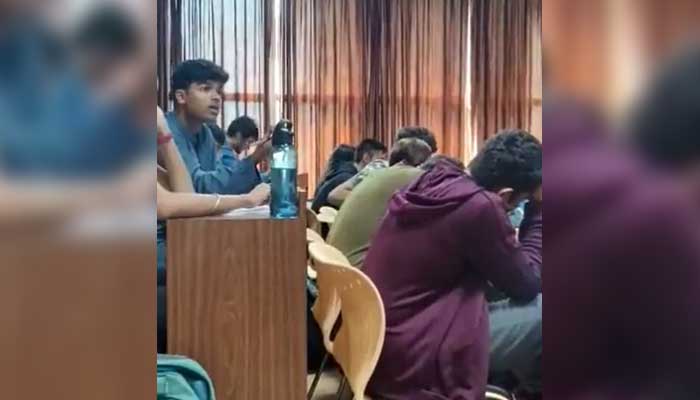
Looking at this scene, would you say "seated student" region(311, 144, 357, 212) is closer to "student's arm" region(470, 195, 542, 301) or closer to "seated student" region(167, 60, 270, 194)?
"seated student" region(167, 60, 270, 194)

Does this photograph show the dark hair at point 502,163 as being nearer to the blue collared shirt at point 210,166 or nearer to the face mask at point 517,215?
the face mask at point 517,215

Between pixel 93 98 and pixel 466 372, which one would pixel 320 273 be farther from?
pixel 93 98

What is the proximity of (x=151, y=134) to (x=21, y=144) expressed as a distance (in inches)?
3.0

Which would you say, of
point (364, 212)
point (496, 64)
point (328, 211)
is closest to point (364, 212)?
point (364, 212)

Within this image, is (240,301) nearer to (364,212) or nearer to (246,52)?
(364,212)

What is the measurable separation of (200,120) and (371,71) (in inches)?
158

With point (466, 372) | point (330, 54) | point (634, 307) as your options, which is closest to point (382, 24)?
point (330, 54)

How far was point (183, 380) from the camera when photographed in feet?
4.04

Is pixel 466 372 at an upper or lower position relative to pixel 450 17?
lower

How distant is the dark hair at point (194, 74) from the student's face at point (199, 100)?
0.02 meters

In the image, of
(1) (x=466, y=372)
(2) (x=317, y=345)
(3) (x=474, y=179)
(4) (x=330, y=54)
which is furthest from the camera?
(4) (x=330, y=54)

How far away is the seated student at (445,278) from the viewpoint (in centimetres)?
159

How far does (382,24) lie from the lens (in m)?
5.77

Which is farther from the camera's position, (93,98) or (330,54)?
(330,54)
